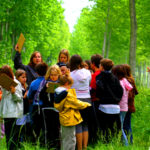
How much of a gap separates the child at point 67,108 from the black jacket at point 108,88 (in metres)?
0.63

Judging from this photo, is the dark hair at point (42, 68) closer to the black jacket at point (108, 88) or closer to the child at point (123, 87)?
the black jacket at point (108, 88)

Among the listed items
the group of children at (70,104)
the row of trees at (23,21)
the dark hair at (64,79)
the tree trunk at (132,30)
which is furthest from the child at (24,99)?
the row of trees at (23,21)

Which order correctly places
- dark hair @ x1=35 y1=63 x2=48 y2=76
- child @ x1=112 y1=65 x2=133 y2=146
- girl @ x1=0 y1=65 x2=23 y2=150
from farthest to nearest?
child @ x1=112 y1=65 x2=133 y2=146, dark hair @ x1=35 y1=63 x2=48 y2=76, girl @ x1=0 y1=65 x2=23 y2=150

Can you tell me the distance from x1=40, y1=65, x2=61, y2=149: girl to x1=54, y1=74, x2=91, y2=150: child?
1.09 feet

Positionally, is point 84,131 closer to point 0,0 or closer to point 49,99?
point 49,99

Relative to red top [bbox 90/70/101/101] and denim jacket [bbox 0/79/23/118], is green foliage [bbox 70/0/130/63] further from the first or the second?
denim jacket [bbox 0/79/23/118]

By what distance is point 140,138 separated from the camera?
6.26 meters

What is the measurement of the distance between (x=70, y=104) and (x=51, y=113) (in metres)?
0.64

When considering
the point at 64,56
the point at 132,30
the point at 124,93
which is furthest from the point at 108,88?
the point at 132,30

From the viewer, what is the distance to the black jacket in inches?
227

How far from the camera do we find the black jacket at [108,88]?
5.77 meters

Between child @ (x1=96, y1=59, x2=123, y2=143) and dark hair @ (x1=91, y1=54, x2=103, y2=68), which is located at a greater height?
dark hair @ (x1=91, y1=54, x2=103, y2=68)

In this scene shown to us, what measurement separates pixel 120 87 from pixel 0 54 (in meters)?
13.6

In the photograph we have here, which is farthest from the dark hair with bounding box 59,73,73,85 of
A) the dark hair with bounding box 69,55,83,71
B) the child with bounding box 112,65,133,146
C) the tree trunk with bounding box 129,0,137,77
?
the tree trunk with bounding box 129,0,137,77
